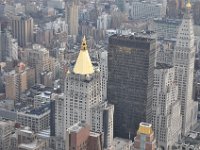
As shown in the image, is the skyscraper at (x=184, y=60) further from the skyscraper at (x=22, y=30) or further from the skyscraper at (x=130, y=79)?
the skyscraper at (x=22, y=30)

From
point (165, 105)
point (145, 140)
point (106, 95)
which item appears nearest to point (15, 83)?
point (106, 95)

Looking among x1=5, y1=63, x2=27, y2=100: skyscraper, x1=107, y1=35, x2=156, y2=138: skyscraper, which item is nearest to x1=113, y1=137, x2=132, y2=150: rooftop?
x1=107, y1=35, x2=156, y2=138: skyscraper

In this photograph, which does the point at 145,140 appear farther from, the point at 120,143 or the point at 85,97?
the point at 120,143

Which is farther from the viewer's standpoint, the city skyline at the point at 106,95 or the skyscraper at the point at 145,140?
the city skyline at the point at 106,95

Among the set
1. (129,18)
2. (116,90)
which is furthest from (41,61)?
(129,18)

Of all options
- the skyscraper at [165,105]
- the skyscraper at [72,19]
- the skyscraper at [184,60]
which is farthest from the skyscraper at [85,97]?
the skyscraper at [72,19]

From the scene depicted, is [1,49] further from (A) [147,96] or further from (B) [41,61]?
(A) [147,96]
